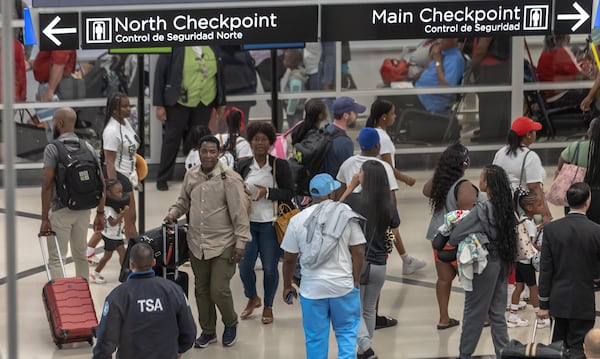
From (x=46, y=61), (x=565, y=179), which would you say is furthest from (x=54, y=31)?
(x=46, y=61)

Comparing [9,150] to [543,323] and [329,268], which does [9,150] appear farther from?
[543,323]

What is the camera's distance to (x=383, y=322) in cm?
1066

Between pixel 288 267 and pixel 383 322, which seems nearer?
pixel 288 267

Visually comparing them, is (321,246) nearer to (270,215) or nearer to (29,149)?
(270,215)

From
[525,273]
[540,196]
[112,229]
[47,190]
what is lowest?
[525,273]

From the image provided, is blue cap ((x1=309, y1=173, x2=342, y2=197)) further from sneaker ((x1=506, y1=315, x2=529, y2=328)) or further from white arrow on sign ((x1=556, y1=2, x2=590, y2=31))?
white arrow on sign ((x1=556, y1=2, x2=590, y2=31))

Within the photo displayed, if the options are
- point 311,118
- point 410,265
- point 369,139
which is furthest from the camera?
point 410,265

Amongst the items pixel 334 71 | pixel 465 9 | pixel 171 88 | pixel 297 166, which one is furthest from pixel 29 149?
pixel 465 9

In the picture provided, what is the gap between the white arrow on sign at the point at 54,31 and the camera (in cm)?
1008

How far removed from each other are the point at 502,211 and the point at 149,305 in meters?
2.72

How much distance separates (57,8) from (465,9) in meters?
3.39

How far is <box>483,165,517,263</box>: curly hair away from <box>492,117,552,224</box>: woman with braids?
175 centimetres

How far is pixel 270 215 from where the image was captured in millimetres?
10445

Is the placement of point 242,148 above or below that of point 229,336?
above
